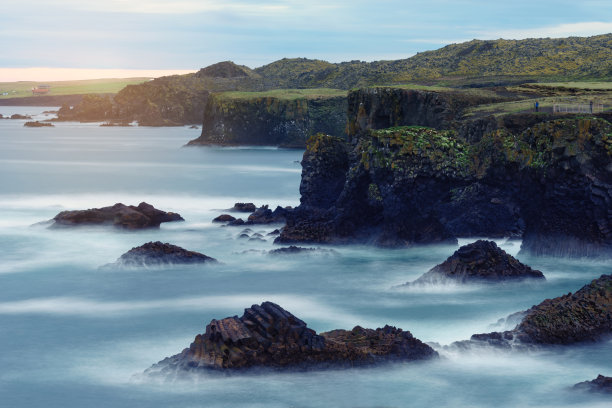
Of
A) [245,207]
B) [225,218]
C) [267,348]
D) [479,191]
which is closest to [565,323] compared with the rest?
[267,348]

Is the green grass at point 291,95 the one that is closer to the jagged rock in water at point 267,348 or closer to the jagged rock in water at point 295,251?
the jagged rock in water at point 295,251

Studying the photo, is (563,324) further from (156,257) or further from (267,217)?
(267,217)

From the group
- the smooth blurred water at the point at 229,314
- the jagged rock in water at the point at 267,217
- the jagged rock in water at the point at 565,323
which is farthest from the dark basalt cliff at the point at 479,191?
the jagged rock in water at the point at 565,323

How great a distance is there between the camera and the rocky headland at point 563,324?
21.5 m

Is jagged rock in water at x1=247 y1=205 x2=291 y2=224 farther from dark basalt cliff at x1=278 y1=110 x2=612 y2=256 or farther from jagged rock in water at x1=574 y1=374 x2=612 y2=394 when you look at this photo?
jagged rock in water at x1=574 y1=374 x2=612 y2=394

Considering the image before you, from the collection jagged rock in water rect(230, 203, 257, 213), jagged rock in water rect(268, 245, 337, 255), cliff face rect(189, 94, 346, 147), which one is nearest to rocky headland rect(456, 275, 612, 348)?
jagged rock in water rect(268, 245, 337, 255)

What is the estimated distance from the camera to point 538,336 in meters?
21.6

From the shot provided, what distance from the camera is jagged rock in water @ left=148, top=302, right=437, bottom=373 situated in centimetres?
1933

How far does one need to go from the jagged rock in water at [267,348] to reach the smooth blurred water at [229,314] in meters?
0.37

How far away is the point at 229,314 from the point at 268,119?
99671 millimetres

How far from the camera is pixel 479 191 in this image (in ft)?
124

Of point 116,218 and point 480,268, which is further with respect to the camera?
point 116,218

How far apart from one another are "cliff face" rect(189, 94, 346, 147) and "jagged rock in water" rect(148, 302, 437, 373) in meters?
99.9

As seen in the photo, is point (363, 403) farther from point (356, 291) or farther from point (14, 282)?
point (14, 282)
